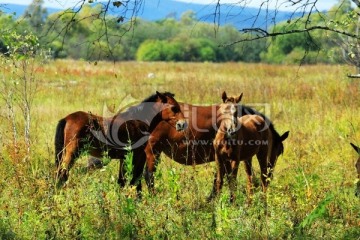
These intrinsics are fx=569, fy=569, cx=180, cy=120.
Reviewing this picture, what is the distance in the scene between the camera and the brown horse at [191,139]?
785 cm

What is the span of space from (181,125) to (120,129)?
2.79ft

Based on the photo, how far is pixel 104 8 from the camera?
15.2 ft

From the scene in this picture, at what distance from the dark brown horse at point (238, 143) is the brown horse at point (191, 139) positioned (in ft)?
0.39

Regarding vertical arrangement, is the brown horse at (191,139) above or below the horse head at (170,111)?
below

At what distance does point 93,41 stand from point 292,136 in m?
6.85

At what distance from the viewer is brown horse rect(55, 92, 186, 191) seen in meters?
7.52

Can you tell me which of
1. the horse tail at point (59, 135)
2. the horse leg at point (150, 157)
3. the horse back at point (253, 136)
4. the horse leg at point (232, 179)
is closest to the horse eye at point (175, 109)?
the horse leg at point (150, 157)

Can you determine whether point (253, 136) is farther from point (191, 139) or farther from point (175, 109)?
point (175, 109)

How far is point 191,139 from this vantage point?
8.20 metres

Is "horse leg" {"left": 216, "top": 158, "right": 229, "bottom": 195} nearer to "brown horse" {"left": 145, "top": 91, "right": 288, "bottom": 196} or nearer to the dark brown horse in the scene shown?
the dark brown horse

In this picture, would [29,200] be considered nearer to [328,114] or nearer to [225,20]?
[225,20]

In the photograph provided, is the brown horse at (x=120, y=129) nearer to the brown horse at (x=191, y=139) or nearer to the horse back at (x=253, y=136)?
the brown horse at (x=191, y=139)

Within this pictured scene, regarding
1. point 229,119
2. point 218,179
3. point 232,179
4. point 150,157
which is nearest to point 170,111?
point 150,157

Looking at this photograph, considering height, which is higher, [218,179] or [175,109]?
[175,109]
